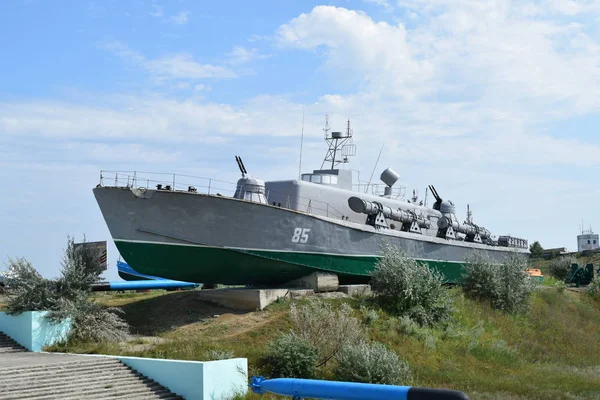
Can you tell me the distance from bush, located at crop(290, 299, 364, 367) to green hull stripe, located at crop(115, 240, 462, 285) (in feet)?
15.3

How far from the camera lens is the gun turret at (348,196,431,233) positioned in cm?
2733

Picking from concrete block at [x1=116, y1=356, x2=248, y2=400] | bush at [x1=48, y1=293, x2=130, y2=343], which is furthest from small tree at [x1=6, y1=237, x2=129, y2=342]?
concrete block at [x1=116, y1=356, x2=248, y2=400]

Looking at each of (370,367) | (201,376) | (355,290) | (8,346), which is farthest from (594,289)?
(8,346)

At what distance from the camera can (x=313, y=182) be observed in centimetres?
2833

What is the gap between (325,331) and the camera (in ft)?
60.9

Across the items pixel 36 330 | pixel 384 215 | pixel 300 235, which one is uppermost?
pixel 384 215

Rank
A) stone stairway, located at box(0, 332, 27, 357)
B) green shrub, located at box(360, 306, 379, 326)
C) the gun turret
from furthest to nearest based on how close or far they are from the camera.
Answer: the gun turret
green shrub, located at box(360, 306, 379, 326)
stone stairway, located at box(0, 332, 27, 357)

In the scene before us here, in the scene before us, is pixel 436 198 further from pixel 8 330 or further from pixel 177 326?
pixel 8 330

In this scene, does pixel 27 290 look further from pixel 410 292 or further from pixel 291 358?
pixel 410 292

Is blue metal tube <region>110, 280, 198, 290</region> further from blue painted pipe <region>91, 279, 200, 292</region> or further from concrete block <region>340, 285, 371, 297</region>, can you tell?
concrete block <region>340, 285, 371, 297</region>

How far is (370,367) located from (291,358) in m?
1.99

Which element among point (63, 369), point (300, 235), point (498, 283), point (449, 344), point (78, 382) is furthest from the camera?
point (498, 283)

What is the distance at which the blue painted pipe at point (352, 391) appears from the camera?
917 centimetres

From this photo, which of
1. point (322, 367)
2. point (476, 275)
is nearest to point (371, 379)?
point (322, 367)
